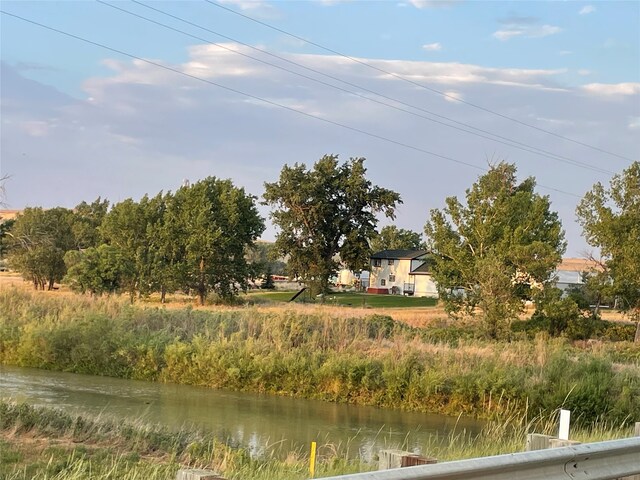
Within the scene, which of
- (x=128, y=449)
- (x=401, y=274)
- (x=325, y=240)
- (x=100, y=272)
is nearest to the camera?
(x=128, y=449)

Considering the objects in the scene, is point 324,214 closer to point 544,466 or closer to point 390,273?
point 390,273

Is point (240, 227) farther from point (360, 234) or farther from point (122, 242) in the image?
point (360, 234)

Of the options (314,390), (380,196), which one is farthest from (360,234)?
(314,390)

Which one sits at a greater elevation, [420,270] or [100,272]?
[420,270]

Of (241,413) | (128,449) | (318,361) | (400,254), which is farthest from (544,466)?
(400,254)

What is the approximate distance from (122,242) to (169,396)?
4169 centimetres

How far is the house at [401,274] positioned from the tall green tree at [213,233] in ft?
109

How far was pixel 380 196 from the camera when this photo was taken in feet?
247

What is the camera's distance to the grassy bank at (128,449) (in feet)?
29.9

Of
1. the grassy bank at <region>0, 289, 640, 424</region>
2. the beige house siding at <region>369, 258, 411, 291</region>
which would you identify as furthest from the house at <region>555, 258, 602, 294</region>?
the grassy bank at <region>0, 289, 640, 424</region>

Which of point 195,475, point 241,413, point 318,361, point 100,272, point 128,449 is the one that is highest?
point 100,272

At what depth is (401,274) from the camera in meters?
96.1

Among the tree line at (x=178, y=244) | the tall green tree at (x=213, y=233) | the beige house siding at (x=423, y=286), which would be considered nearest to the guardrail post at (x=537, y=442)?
the tree line at (x=178, y=244)

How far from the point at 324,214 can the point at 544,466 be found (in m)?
69.0
